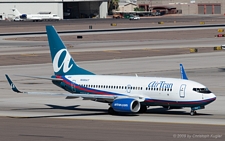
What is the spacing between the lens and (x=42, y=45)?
12750cm

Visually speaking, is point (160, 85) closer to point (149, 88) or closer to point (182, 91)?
point (149, 88)

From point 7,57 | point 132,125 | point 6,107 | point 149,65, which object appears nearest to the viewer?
point 132,125

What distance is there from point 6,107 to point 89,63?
41690 mm

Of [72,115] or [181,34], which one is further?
[181,34]

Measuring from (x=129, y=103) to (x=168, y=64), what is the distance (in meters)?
45.4

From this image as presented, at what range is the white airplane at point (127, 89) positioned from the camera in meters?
44.3

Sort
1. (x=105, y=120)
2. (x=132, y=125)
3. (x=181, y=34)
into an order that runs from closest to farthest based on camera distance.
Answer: (x=132, y=125)
(x=105, y=120)
(x=181, y=34)

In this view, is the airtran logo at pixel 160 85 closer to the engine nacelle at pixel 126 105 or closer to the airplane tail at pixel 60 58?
the engine nacelle at pixel 126 105

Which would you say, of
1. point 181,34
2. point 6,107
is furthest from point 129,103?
point 181,34

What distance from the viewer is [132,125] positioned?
41531 mm

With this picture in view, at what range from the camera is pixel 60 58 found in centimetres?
5106

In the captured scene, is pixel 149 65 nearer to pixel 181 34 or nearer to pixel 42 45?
pixel 42 45

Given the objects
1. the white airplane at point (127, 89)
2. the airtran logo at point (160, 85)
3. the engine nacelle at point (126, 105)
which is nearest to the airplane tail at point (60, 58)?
the white airplane at point (127, 89)

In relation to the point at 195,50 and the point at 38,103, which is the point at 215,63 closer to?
the point at 195,50
